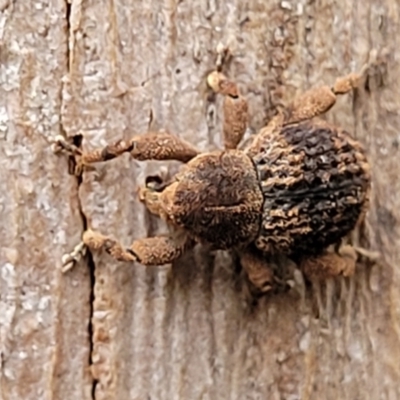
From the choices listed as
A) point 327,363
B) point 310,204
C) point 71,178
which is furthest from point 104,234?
point 327,363

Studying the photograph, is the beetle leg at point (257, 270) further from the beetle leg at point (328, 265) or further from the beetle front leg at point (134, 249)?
the beetle front leg at point (134, 249)

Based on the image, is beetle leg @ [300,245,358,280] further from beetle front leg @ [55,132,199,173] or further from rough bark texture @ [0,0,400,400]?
beetle front leg @ [55,132,199,173]

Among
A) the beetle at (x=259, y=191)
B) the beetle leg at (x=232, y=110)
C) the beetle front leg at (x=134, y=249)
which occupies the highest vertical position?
the beetle leg at (x=232, y=110)

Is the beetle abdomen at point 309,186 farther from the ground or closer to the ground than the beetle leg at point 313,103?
closer to the ground

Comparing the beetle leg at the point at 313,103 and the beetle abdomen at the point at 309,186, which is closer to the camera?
the beetle abdomen at the point at 309,186

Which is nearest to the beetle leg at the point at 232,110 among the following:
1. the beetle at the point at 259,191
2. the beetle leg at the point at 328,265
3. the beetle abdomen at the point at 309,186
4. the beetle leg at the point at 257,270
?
the beetle at the point at 259,191
